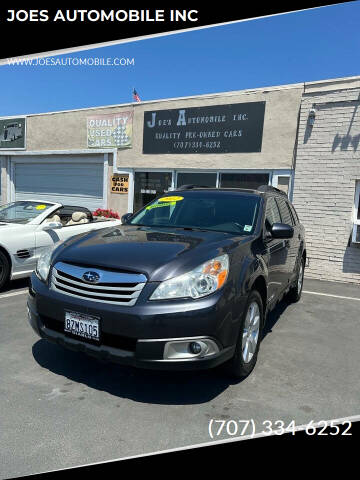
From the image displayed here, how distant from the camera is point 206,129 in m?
9.20

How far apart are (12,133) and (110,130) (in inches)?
197

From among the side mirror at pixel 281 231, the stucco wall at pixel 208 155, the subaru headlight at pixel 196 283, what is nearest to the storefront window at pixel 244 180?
the stucco wall at pixel 208 155

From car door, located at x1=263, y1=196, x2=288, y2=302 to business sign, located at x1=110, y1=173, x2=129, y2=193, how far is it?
680cm

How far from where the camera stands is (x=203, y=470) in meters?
2.11

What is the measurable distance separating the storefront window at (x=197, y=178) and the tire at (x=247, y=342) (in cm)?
641

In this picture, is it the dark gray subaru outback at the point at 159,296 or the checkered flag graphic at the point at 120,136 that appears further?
the checkered flag graphic at the point at 120,136

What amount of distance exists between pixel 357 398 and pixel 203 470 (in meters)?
1.54

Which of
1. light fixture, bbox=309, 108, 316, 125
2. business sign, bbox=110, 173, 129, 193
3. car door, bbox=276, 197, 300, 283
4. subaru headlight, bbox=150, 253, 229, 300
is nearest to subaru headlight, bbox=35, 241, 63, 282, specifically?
subaru headlight, bbox=150, 253, 229, 300

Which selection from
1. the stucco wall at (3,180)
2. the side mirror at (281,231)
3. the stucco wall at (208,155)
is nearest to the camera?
the side mirror at (281,231)

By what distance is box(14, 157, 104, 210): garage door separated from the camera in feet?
37.3

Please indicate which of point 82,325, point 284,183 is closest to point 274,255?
point 82,325

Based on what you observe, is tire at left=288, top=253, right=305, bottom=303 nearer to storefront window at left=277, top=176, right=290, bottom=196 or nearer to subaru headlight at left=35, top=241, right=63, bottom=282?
storefront window at left=277, top=176, right=290, bottom=196

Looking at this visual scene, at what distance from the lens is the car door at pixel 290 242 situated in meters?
4.62

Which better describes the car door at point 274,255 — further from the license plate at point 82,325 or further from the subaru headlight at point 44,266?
the subaru headlight at point 44,266
